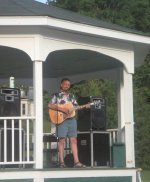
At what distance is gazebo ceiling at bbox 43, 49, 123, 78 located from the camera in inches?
499

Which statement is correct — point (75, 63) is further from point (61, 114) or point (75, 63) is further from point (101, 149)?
point (61, 114)

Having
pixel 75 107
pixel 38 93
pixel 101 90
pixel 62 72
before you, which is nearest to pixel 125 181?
pixel 75 107

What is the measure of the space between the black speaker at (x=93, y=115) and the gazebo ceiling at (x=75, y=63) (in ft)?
2.85

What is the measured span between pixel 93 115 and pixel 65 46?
2.39 m

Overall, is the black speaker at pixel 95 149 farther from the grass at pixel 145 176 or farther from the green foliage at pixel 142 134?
the green foliage at pixel 142 134

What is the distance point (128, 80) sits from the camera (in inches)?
480

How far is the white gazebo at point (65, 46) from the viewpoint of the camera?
10469 mm

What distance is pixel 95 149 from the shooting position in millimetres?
13188

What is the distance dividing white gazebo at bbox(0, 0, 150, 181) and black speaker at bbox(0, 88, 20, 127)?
790 mm

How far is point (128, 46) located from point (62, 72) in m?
3.89

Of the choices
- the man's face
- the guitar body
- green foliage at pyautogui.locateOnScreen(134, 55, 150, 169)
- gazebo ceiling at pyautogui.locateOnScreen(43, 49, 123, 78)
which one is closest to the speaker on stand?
the guitar body

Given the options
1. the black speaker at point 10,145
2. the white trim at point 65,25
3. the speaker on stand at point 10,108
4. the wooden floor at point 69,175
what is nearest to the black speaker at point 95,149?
the wooden floor at point 69,175

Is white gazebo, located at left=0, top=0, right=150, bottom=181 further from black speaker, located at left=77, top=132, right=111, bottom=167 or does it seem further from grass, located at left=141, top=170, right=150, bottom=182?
grass, located at left=141, top=170, right=150, bottom=182

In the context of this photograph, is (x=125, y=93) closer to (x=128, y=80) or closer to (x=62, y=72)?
(x=128, y=80)
